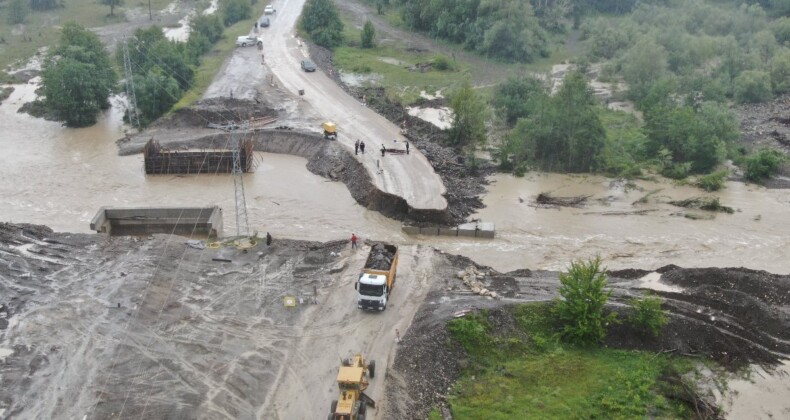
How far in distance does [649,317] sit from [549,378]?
638cm

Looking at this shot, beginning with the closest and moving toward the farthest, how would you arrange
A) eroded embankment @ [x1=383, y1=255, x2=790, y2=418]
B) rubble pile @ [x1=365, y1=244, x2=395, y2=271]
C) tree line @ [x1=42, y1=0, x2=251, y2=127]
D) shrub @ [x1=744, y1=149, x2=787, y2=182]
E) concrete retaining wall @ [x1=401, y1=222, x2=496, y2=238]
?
1. eroded embankment @ [x1=383, y1=255, x2=790, y2=418]
2. rubble pile @ [x1=365, y1=244, x2=395, y2=271]
3. concrete retaining wall @ [x1=401, y1=222, x2=496, y2=238]
4. shrub @ [x1=744, y1=149, x2=787, y2=182]
5. tree line @ [x1=42, y1=0, x2=251, y2=127]

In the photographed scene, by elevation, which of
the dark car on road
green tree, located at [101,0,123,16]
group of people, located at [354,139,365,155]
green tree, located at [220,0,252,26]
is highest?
green tree, located at [220,0,252,26]

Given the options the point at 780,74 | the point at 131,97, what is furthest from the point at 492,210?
the point at 780,74

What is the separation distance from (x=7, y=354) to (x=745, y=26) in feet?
327

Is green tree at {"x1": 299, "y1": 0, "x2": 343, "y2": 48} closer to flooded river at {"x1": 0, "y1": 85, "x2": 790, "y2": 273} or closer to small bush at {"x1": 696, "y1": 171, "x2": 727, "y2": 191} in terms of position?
flooded river at {"x1": 0, "y1": 85, "x2": 790, "y2": 273}

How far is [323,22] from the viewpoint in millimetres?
92562

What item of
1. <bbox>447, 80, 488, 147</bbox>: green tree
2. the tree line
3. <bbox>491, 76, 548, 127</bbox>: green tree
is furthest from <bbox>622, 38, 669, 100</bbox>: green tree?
the tree line

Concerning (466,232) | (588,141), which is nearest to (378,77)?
(588,141)

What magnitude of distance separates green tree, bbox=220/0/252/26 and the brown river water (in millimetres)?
44506

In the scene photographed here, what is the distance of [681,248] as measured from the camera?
4391 cm

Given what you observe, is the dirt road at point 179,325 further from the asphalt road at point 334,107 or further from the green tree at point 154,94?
the green tree at point 154,94

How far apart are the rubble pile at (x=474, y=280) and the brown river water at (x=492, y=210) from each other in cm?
369

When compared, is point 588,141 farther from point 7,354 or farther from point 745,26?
point 745,26

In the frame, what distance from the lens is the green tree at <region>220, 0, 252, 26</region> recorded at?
99500 millimetres
